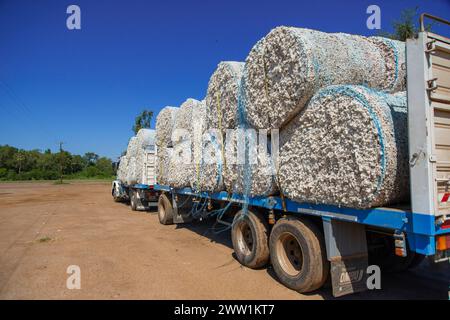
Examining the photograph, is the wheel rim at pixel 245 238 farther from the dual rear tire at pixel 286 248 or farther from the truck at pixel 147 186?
the truck at pixel 147 186

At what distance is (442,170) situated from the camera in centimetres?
331

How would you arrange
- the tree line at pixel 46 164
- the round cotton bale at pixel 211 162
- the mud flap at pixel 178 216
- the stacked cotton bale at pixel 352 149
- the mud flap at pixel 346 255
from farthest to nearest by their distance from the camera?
the tree line at pixel 46 164 < the mud flap at pixel 178 216 < the round cotton bale at pixel 211 162 < the mud flap at pixel 346 255 < the stacked cotton bale at pixel 352 149

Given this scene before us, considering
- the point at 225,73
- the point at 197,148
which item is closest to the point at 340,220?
the point at 225,73

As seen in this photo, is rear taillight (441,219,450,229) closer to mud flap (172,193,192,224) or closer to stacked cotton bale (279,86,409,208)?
stacked cotton bale (279,86,409,208)

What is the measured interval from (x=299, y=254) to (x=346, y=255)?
898 millimetres

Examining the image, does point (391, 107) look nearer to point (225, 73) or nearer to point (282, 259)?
point (282, 259)

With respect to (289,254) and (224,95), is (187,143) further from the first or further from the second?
(289,254)

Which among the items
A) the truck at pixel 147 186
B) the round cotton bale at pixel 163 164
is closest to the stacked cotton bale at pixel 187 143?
the round cotton bale at pixel 163 164

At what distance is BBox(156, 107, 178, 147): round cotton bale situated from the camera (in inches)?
397

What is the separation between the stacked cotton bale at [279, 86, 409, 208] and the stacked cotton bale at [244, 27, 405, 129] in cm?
30

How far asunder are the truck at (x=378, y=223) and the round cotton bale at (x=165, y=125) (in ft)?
13.9

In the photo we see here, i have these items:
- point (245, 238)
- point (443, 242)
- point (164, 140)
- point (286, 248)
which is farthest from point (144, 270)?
point (164, 140)

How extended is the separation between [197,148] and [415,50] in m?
5.05

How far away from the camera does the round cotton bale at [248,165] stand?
5.10 metres
